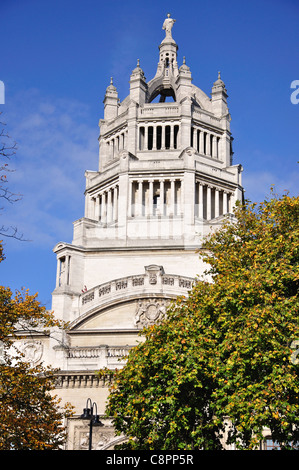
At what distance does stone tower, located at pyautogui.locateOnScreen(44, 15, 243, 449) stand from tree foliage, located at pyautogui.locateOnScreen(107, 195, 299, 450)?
39.0ft

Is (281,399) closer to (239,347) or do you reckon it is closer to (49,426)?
(239,347)

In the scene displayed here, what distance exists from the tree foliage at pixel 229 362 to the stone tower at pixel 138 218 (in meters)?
11.9

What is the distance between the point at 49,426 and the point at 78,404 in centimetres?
1044

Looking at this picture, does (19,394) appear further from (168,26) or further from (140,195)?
(168,26)

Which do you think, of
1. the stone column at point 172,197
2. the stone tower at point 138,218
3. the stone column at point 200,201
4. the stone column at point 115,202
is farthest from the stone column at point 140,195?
the stone column at point 200,201

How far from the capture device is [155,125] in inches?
2493

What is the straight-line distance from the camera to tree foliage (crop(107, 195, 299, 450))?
78.0ft

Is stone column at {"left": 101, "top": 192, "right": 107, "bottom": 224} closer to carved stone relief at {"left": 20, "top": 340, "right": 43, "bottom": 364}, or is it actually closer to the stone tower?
the stone tower

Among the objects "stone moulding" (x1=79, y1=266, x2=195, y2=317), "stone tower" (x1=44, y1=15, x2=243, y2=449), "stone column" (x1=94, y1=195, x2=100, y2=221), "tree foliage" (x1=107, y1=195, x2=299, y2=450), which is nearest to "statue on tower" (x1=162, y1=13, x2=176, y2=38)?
"stone tower" (x1=44, y1=15, x2=243, y2=449)

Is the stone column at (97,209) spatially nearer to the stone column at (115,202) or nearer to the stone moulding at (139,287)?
the stone column at (115,202)

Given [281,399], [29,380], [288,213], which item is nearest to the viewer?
[281,399]

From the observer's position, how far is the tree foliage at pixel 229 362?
23766 mm

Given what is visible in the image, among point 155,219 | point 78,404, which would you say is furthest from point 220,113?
point 78,404

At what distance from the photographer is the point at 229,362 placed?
24.1 m
